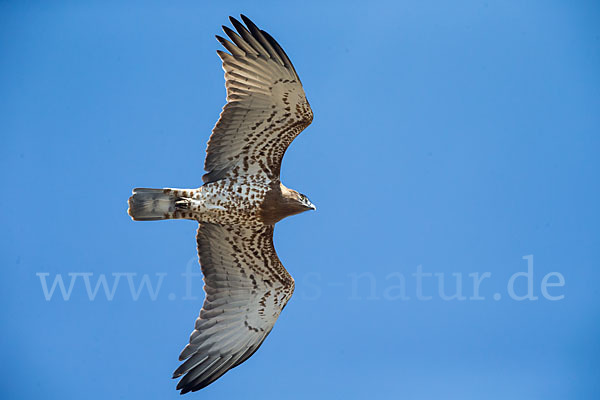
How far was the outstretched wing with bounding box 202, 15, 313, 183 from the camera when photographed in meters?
10.3

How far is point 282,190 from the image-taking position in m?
11.0

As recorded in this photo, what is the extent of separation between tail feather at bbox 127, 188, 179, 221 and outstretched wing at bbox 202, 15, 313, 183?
0.68 meters

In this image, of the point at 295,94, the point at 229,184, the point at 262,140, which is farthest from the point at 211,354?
the point at 295,94

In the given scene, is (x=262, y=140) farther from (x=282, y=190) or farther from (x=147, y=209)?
(x=147, y=209)

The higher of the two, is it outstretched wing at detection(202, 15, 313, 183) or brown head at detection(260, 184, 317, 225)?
outstretched wing at detection(202, 15, 313, 183)

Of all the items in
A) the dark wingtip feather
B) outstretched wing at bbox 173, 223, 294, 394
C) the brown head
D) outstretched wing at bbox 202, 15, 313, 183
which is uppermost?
the dark wingtip feather

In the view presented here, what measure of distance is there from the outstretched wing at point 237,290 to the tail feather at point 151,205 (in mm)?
828

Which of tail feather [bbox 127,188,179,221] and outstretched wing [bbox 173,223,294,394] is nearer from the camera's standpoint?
tail feather [bbox 127,188,179,221]

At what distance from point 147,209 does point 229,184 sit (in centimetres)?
126

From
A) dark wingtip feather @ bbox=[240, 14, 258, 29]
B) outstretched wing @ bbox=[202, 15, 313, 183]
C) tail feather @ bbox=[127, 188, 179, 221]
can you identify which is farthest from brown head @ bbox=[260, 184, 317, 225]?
dark wingtip feather @ bbox=[240, 14, 258, 29]

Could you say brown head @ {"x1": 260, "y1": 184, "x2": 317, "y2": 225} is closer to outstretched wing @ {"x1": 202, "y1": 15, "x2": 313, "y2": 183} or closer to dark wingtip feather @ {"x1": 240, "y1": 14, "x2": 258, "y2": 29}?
outstretched wing @ {"x1": 202, "y1": 15, "x2": 313, "y2": 183}

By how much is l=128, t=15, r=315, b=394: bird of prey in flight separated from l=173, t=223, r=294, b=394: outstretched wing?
15mm

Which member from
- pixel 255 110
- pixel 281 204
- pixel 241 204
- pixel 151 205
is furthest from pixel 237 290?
pixel 255 110

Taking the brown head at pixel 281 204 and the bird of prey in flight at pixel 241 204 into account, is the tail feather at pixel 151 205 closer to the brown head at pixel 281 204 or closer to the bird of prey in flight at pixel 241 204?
the bird of prey in flight at pixel 241 204
